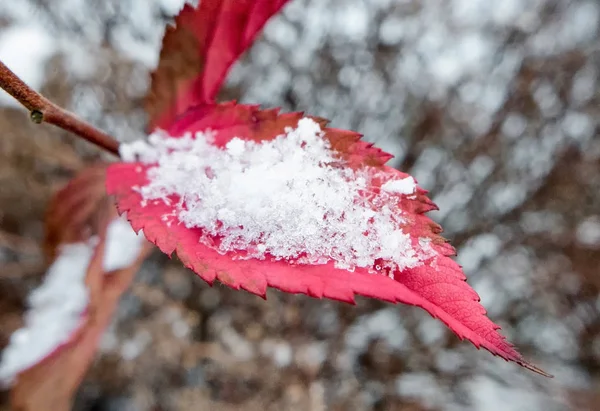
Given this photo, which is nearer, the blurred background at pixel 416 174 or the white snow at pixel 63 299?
the white snow at pixel 63 299

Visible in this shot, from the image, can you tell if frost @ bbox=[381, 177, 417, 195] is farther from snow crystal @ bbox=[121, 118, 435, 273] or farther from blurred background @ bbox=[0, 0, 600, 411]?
blurred background @ bbox=[0, 0, 600, 411]

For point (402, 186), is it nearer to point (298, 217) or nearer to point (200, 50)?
point (298, 217)

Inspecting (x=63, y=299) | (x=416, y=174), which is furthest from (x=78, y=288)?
(x=416, y=174)

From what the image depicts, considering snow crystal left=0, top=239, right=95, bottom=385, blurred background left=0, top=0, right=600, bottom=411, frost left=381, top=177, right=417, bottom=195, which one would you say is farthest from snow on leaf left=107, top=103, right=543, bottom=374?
blurred background left=0, top=0, right=600, bottom=411

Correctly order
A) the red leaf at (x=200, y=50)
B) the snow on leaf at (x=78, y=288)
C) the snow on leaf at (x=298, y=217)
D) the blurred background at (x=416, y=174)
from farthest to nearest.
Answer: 1. the blurred background at (x=416, y=174)
2. the snow on leaf at (x=78, y=288)
3. the red leaf at (x=200, y=50)
4. the snow on leaf at (x=298, y=217)

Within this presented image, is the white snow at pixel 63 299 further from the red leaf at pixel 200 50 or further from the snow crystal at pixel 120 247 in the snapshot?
the red leaf at pixel 200 50

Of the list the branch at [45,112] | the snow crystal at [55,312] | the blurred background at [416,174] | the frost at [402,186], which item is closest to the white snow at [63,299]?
the snow crystal at [55,312]
